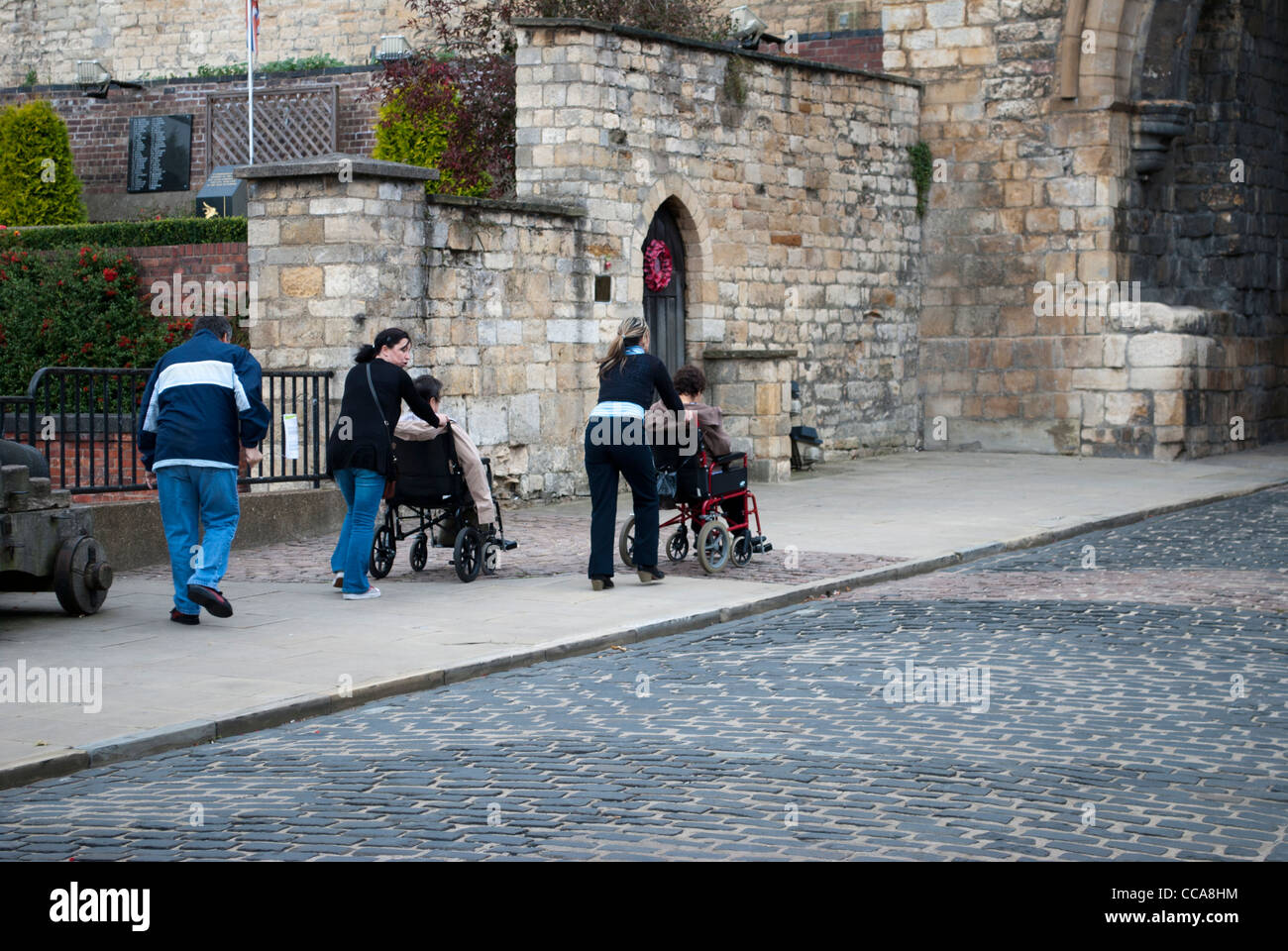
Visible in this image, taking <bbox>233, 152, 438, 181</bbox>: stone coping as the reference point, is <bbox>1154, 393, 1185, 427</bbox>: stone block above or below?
below

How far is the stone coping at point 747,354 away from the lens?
1783 cm

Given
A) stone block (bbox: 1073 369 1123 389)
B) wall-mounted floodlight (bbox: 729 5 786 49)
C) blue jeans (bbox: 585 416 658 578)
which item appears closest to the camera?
blue jeans (bbox: 585 416 658 578)

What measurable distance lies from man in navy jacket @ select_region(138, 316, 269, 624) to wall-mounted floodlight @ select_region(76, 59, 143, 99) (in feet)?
68.0

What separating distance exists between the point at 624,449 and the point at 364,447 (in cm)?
162

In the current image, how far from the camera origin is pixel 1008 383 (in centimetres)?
2189

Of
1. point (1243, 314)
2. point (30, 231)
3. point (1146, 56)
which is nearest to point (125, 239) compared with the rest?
point (30, 231)

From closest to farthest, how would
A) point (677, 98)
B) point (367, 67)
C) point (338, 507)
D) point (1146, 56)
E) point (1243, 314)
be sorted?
point (338, 507) → point (677, 98) → point (1146, 56) → point (1243, 314) → point (367, 67)

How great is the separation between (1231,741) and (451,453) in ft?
19.2

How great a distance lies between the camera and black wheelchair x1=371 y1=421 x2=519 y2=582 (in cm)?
1124

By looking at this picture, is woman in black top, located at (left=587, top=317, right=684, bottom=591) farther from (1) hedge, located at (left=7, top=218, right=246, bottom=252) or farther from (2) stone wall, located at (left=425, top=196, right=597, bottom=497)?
(1) hedge, located at (left=7, top=218, right=246, bottom=252)

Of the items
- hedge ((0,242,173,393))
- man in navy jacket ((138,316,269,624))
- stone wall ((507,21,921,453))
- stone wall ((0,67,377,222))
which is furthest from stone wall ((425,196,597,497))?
stone wall ((0,67,377,222))

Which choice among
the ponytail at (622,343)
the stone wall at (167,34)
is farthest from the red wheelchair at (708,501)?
the stone wall at (167,34)

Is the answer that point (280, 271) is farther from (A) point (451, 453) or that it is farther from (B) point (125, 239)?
(B) point (125, 239)

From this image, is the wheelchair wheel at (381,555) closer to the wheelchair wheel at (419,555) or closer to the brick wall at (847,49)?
the wheelchair wheel at (419,555)
